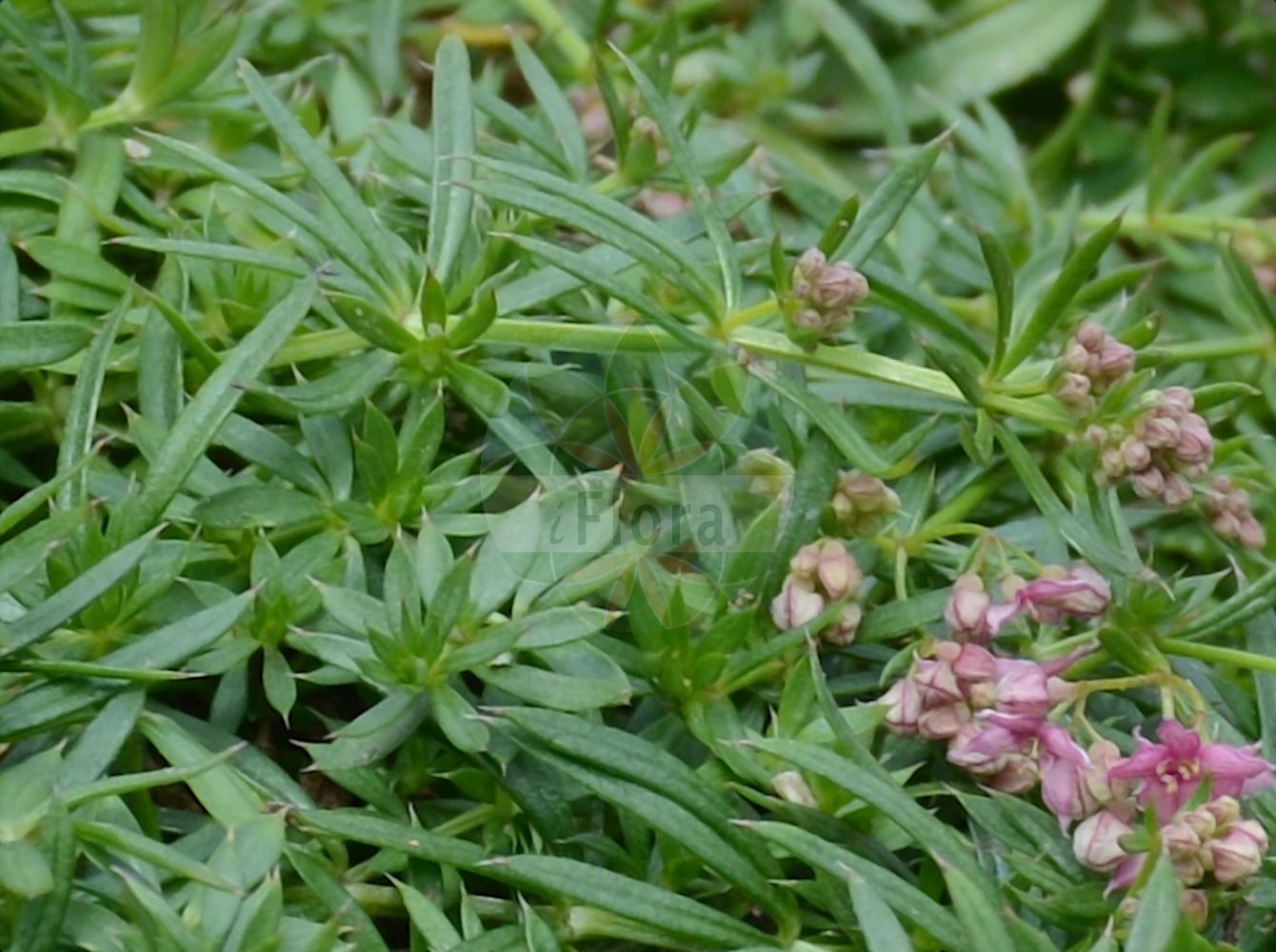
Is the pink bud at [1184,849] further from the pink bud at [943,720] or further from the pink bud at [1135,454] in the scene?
the pink bud at [1135,454]

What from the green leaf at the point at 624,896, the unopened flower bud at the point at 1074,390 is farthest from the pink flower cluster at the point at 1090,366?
the green leaf at the point at 624,896

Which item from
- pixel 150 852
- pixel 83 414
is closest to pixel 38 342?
pixel 83 414

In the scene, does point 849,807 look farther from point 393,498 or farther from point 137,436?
point 137,436

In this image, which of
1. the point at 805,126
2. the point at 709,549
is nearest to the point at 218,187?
the point at 709,549

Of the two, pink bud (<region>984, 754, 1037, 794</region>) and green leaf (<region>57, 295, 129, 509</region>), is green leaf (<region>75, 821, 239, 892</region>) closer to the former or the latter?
green leaf (<region>57, 295, 129, 509</region>)

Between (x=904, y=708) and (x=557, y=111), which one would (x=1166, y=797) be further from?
(x=557, y=111)

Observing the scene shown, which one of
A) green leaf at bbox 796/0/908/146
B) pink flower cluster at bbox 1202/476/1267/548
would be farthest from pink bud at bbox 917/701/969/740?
green leaf at bbox 796/0/908/146
